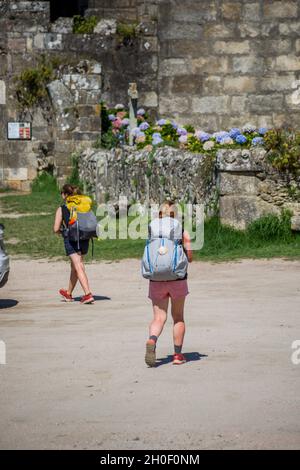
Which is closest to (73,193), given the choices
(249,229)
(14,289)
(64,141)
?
(14,289)

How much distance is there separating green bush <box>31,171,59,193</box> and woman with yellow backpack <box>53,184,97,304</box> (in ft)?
33.8

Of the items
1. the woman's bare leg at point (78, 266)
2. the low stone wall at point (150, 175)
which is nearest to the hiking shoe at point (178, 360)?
the woman's bare leg at point (78, 266)

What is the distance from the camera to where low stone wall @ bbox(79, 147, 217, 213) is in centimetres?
1572

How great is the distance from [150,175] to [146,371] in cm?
932

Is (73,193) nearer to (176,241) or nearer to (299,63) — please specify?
(176,241)

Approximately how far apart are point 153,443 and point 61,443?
49 centimetres

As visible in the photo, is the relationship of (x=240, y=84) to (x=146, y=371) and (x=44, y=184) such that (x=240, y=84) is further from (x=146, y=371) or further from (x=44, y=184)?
(x=146, y=371)

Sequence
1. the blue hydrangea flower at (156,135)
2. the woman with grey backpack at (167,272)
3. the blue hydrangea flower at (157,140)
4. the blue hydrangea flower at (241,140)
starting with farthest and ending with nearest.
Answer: the blue hydrangea flower at (156,135), the blue hydrangea flower at (157,140), the blue hydrangea flower at (241,140), the woman with grey backpack at (167,272)

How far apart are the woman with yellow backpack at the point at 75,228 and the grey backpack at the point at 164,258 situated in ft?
9.64

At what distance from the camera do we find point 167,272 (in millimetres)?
8625

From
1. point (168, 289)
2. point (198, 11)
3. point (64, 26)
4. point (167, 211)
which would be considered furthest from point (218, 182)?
point (64, 26)

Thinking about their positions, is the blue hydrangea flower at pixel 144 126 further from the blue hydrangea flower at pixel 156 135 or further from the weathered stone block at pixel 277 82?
the weathered stone block at pixel 277 82

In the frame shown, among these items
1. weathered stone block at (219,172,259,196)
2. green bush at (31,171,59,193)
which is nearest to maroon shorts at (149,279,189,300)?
weathered stone block at (219,172,259,196)

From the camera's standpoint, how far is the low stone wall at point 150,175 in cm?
1572
